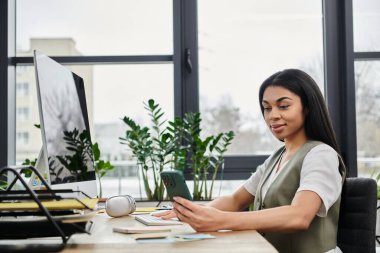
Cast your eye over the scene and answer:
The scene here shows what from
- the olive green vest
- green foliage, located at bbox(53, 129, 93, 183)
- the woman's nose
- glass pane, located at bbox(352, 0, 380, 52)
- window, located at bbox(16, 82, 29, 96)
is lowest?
the olive green vest

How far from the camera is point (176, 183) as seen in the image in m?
1.69

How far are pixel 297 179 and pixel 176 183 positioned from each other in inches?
15.8

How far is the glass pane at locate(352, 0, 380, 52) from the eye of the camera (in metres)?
3.41

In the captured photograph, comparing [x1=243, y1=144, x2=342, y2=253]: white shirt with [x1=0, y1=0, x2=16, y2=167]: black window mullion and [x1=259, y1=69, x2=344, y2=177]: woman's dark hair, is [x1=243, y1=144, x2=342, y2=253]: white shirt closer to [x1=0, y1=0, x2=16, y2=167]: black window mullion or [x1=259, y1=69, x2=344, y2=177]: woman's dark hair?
Result: [x1=259, y1=69, x2=344, y2=177]: woman's dark hair

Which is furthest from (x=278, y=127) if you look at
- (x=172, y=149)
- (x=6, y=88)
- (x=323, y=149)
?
(x=6, y=88)

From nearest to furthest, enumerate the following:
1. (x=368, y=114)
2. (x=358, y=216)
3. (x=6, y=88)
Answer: (x=358, y=216) < (x=6, y=88) < (x=368, y=114)

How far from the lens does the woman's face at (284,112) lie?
5.77ft

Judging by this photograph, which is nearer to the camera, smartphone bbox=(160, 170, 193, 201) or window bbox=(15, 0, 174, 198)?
smartphone bbox=(160, 170, 193, 201)

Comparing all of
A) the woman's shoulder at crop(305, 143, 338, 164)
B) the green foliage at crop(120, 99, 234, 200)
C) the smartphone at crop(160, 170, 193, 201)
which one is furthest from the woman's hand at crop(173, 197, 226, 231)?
the green foliage at crop(120, 99, 234, 200)

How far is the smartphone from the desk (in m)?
0.29

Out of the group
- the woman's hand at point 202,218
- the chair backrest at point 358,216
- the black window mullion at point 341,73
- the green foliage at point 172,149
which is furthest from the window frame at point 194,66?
the woman's hand at point 202,218

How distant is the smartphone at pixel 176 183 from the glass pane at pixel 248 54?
1.67 meters

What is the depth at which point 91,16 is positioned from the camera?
3457 millimetres

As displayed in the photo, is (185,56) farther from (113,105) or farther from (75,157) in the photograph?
(75,157)
